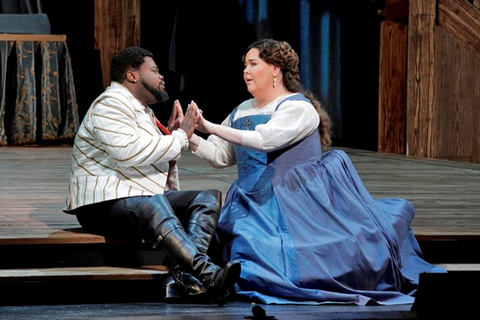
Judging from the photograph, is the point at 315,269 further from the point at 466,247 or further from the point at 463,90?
the point at 463,90

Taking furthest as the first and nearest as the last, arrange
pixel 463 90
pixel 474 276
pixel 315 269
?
pixel 463 90 < pixel 315 269 < pixel 474 276

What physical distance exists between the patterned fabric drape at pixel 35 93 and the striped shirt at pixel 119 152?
3.93 m

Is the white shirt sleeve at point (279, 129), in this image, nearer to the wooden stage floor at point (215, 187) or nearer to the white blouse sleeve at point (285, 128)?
the white blouse sleeve at point (285, 128)

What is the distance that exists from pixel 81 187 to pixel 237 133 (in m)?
0.58

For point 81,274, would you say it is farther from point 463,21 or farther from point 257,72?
point 463,21

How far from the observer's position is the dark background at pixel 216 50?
7.96 metres

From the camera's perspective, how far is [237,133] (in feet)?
11.6

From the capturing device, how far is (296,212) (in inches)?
139

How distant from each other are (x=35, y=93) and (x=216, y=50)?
1.92 metres

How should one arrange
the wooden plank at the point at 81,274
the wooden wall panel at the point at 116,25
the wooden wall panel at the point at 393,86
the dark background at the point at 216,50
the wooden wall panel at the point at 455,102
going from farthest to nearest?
the dark background at the point at 216,50 → the wooden wall panel at the point at 116,25 → the wooden wall panel at the point at 393,86 → the wooden wall panel at the point at 455,102 → the wooden plank at the point at 81,274

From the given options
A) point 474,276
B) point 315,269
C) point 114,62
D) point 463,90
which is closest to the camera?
point 474,276

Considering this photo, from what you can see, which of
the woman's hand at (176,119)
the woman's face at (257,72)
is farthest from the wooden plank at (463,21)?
the woman's hand at (176,119)

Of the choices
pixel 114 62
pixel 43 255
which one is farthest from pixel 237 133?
pixel 43 255

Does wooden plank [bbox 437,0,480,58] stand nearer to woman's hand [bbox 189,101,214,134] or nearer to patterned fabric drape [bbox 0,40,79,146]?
patterned fabric drape [bbox 0,40,79,146]
